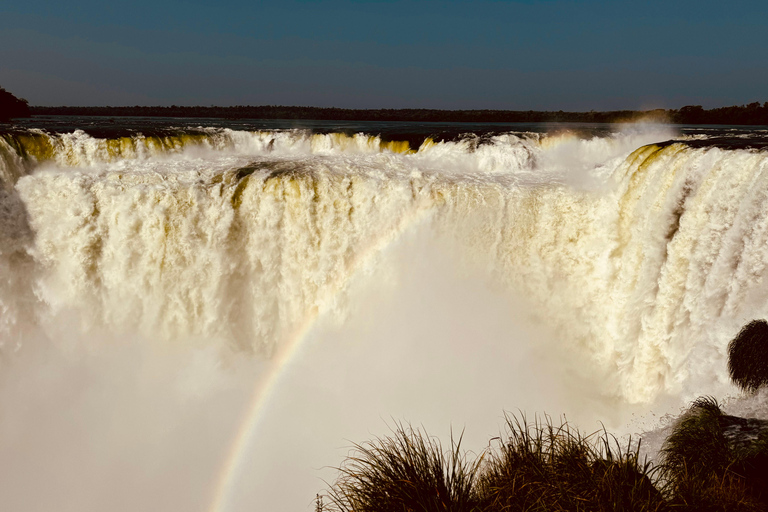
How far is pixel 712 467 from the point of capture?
16.4ft

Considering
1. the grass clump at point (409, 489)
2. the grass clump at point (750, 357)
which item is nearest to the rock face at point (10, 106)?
the grass clump at point (409, 489)

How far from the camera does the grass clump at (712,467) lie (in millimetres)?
4355

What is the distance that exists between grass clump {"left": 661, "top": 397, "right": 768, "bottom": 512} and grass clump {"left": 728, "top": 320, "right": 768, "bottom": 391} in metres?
1.08

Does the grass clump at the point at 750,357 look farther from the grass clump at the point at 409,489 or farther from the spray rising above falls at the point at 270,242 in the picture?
the grass clump at the point at 409,489

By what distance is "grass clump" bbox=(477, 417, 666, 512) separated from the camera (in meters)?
4.12

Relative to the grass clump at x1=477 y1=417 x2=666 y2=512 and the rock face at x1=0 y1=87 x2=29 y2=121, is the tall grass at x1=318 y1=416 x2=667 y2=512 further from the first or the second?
the rock face at x1=0 y1=87 x2=29 y2=121

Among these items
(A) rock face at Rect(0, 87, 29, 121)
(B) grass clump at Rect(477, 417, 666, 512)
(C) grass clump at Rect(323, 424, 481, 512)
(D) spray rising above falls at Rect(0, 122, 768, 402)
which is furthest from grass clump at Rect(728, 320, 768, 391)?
(A) rock face at Rect(0, 87, 29, 121)

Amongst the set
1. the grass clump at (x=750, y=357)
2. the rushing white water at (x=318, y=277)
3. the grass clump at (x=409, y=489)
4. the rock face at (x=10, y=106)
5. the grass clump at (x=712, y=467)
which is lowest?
the grass clump at (x=409, y=489)

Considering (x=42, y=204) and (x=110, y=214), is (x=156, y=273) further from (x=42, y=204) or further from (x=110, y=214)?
(x=42, y=204)

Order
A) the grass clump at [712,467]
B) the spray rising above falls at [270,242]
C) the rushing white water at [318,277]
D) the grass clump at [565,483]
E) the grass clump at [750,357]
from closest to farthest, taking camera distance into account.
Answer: the grass clump at [565,483]
the grass clump at [712,467]
the grass clump at [750,357]
the rushing white water at [318,277]
the spray rising above falls at [270,242]

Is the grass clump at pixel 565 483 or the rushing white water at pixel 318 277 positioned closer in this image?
the grass clump at pixel 565 483

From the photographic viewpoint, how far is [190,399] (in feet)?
37.9

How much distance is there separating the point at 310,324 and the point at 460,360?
364 centimetres

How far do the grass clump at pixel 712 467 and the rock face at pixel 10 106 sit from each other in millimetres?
37373
